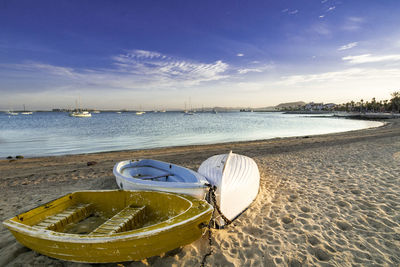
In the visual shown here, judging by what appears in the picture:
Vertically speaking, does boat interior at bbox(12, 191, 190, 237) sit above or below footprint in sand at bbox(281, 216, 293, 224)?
above

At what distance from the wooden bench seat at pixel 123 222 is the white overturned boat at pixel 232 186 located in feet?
5.35

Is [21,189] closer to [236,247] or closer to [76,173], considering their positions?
[76,173]

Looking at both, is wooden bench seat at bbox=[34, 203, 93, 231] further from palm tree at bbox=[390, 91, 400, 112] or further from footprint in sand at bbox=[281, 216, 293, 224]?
palm tree at bbox=[390, 91, 400, 112]

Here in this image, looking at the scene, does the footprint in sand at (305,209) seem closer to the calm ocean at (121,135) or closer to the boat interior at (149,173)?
the boat interior at (149,173)

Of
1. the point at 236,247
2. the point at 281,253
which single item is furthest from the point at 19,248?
the point at 281,253

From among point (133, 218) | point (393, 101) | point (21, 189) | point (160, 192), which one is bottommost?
point (21, 189)

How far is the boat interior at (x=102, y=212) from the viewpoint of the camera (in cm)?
392

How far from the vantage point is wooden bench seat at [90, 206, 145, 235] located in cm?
368

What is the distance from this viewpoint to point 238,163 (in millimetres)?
6012

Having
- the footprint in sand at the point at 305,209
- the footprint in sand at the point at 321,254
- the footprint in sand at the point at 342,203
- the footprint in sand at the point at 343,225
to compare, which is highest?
the footprint in sand at the point at 342,203

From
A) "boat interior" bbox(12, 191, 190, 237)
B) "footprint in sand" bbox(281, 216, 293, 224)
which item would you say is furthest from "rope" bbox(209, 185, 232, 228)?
"footprint in sand" bbox(281, 216, 293, 224)

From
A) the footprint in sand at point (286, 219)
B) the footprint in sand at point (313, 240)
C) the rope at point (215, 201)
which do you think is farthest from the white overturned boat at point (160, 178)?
the footprint in sand at point (313, 240)

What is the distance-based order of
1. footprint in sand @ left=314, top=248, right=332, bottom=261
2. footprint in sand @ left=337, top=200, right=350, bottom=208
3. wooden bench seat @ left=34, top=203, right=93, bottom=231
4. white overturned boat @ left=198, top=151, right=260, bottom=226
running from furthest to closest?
footprint in sand @ left=337, top=200, right=350, bottom=208
white overturned boat @ left=198, top=151, right=260, bottom=226
wooden bench seat @ left=34, top=203, right=93, bottom=231
footprint in sand @ left=314, top=248, right=332, bottom=261

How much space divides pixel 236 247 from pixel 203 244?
2.13ft
